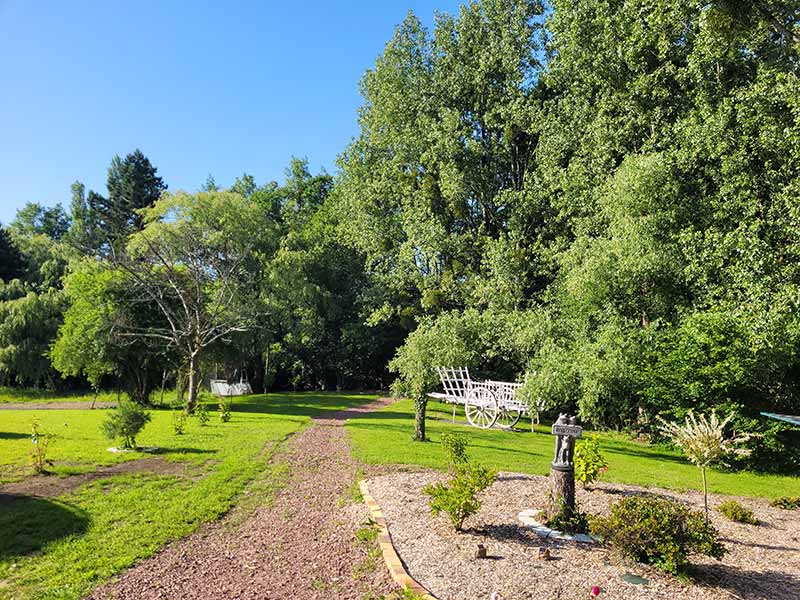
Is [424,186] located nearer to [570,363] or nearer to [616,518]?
[570,363]

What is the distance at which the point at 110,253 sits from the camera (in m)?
18.6

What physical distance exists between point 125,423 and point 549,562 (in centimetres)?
916

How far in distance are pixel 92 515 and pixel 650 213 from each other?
16.1 m

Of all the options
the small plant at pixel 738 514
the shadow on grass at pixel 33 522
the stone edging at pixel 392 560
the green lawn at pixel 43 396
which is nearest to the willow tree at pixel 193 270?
the green lawn at pixel 43 396

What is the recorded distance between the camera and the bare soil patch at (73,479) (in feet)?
24.8

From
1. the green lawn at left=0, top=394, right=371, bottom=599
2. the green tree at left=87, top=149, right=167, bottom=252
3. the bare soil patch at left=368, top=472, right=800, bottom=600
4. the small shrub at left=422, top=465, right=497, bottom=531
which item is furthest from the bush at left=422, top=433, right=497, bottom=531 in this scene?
the green tree at left=87, top=149, right=167, bottom=252

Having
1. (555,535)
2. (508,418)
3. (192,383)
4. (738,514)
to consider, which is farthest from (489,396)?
(192,383)

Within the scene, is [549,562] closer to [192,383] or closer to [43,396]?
[192,383]

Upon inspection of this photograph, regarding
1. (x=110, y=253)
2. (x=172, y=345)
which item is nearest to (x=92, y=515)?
(x=110, y=253)

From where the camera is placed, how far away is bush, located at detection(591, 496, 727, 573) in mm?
5016

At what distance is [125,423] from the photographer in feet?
35.3

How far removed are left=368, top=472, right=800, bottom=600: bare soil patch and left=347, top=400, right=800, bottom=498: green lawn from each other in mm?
2644

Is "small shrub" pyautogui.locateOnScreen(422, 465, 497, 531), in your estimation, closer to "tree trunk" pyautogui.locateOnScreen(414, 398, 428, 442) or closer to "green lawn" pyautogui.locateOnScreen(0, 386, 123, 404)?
"tree trunk" pyautogui.locateOnScreen(414, 398, 428, 442)

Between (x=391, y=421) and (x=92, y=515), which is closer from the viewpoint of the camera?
(x=92, y=515)
